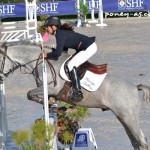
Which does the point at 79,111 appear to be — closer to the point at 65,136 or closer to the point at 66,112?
the point at 66,112

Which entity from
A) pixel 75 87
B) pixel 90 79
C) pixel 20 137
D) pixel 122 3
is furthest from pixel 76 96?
pixel 122 3

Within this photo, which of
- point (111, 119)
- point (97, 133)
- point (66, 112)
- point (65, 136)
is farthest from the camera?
point (111, 119)

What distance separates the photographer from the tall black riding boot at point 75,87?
8336 millimetres

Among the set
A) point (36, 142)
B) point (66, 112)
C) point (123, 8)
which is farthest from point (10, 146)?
point (123, 8)

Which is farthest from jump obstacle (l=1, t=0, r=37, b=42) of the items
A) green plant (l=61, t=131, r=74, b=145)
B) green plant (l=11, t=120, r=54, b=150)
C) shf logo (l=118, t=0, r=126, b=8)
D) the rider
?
green plant (l=11, t=120, r=54, b=150)

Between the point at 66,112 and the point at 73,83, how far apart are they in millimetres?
798

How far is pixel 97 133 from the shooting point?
11.0 metres

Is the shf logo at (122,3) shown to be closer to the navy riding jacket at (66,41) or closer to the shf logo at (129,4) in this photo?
the shf logo at (129,4)

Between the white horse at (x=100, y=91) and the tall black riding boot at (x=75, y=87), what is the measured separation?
4.5 inches

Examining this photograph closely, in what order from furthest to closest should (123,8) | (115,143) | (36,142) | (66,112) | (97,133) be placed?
1. (123,8)
2. (97,133)
3. (115,143)
4. (66,112)
5. (36,142)

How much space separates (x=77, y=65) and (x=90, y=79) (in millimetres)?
249

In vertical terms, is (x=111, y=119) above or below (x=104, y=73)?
below

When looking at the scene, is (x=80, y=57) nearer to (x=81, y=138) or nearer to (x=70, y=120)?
(x=70, y=120)

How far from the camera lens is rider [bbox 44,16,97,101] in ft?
27.4
